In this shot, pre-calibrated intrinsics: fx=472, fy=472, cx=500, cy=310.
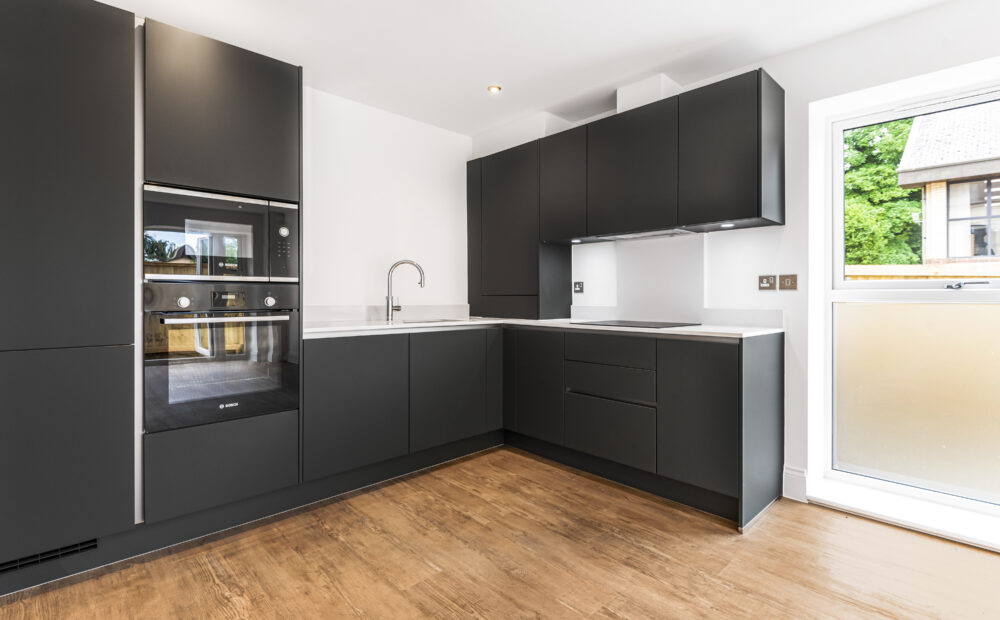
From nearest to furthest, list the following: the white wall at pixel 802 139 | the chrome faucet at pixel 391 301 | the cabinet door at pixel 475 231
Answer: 1. the white wall at pixel 802 139
2. the chrome faucet at pixel 391 301
3. the cabinet door at pixel 475 231

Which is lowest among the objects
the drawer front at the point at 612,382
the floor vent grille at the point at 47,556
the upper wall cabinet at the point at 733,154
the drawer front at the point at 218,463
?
the floor vent grille at the point at 47,556

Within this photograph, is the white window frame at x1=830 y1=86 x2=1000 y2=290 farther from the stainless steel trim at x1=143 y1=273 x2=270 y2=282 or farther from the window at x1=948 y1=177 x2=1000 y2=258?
the stainless steel trim at x1=143 y1=273 x2=270 y2=282

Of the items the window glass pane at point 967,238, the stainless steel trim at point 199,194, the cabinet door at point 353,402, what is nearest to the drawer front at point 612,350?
the cabinet door at point 353,402

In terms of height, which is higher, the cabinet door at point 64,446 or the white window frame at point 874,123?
the white window frame at point 874,123

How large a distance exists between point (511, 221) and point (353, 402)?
5.93 ft

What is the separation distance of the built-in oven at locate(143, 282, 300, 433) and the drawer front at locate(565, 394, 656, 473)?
162cm

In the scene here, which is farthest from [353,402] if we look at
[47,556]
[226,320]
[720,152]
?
[720,152]

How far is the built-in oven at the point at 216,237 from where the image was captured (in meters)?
2.06

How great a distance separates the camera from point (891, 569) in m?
1.92

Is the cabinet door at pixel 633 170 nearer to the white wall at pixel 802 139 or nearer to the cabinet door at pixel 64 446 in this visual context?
the white wall at pixel 802 139

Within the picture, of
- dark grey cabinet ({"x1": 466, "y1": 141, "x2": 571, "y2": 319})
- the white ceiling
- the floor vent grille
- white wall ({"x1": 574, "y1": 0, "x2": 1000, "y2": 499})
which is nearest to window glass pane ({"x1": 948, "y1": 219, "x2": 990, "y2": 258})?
white wall ({"x1": 574, "y1": 0, "x2": 1000, "y2": 499})

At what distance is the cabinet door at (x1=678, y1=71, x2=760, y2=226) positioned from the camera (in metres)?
2.40

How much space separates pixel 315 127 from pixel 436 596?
2.86 meters

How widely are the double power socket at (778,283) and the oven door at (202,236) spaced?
2.71m
